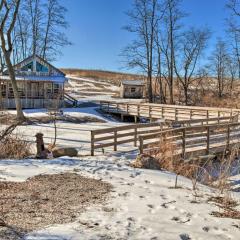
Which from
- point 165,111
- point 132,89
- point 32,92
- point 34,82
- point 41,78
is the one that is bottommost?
point 165,111

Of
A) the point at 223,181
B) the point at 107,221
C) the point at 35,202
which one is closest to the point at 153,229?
the point at 107,221

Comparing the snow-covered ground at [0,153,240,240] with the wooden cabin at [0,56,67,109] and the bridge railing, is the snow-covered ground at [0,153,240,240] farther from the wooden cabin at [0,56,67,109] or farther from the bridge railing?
the wooden cabin at [0,56,67,109]

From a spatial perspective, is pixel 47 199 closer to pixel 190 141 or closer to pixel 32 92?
pixel 190 141

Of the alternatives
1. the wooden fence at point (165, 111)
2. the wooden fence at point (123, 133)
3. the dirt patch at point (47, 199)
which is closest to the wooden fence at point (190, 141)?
the wooden fence at point (123, 133)

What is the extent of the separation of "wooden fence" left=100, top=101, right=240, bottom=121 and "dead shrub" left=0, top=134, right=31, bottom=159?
600 inches

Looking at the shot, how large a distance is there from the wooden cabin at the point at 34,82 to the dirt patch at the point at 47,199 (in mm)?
31842

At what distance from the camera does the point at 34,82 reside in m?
41.2

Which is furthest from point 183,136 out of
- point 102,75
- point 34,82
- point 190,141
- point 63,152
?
point 102,75

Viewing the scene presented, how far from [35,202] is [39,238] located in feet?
5.68

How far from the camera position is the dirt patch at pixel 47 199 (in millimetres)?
5798

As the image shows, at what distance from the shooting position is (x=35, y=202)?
6730 millimetres

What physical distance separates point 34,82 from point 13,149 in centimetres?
2915

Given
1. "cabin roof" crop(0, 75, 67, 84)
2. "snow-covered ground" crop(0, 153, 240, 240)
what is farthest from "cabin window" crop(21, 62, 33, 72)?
"snow-covered ground" crop(0, 153, 240, 240)

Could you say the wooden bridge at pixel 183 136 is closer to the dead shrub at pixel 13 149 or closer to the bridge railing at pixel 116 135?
the bridge railing at pixel 116 135
